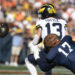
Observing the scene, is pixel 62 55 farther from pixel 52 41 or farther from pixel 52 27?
pixel 52 27

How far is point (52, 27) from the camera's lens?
6008mm

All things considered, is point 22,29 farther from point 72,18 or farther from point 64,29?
point 64,29

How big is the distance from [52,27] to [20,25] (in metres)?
6.64

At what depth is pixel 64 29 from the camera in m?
6.08

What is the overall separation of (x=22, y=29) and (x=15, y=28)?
268 millimetres

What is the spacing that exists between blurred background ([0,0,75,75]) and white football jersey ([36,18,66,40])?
3866 millimetres

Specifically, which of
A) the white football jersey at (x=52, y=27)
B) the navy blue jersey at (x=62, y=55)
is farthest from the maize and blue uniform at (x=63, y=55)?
the white football jersey at (x=52, y=27)

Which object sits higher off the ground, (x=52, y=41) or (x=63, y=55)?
(x=52, y=41)

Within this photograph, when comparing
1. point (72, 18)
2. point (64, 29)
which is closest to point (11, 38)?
point (72, 18)

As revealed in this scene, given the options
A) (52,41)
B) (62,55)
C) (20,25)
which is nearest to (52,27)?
(52,41)

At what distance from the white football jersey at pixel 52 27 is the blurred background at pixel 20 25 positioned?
12.7ft

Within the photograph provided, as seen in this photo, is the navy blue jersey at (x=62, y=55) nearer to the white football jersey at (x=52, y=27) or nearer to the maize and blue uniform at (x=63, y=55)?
the maize and blue uniform at (x=63, y=55)

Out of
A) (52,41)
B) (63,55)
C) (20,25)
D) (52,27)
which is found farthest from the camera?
(20,25)

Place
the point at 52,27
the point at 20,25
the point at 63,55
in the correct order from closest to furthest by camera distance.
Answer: the point at 63,55, the point at 52,27, the point at 20,25
